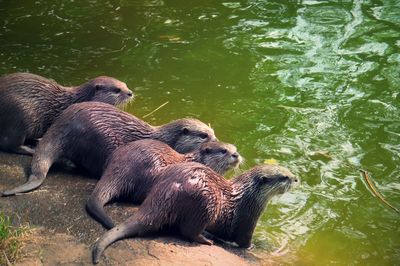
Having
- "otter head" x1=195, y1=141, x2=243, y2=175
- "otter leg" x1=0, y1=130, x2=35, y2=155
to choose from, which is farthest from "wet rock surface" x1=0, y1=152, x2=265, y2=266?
"otter head" x1=195, y1=141, x2=243, y2=175

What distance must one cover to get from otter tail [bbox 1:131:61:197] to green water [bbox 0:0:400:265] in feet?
4.47

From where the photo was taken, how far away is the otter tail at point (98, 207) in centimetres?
343

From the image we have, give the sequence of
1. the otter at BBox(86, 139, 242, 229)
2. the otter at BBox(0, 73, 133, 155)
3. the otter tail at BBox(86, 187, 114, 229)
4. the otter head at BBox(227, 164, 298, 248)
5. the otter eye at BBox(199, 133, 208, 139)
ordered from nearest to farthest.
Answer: the otter tail at BBox(86, 187, 114, 229), the otter at BBox(86, 139, 242, 229), the otter head at BBox(227, 164, 298, 248), the otter at BBox(0, 73, 133, 155), the otter eye at BBox(199, 133, 208, 139)

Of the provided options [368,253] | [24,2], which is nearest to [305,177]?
[368,253]

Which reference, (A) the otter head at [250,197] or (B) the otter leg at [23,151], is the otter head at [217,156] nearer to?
(A) the otter head at [250,197]

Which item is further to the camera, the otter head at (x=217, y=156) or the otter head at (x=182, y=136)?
the otter head at (x=182, y=136)

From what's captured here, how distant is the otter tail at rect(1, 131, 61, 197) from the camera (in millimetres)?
3691

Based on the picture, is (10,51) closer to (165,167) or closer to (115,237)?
(165,167)

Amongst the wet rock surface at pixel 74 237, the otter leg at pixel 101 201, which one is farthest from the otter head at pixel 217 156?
the otter leg at pixel 101 201

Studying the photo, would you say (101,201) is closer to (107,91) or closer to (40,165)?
(40,165)

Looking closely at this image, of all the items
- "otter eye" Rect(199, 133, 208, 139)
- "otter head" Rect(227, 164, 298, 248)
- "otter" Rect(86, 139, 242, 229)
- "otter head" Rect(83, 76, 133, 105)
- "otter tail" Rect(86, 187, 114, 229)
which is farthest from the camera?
"otter head" Rect(83, 76, 133, 105)

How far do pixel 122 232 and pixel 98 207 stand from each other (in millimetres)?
275

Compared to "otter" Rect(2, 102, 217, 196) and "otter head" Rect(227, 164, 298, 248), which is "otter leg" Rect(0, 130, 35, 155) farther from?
"otter head" Rect(227, 164, 298, 248)

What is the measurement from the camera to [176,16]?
7.66m
